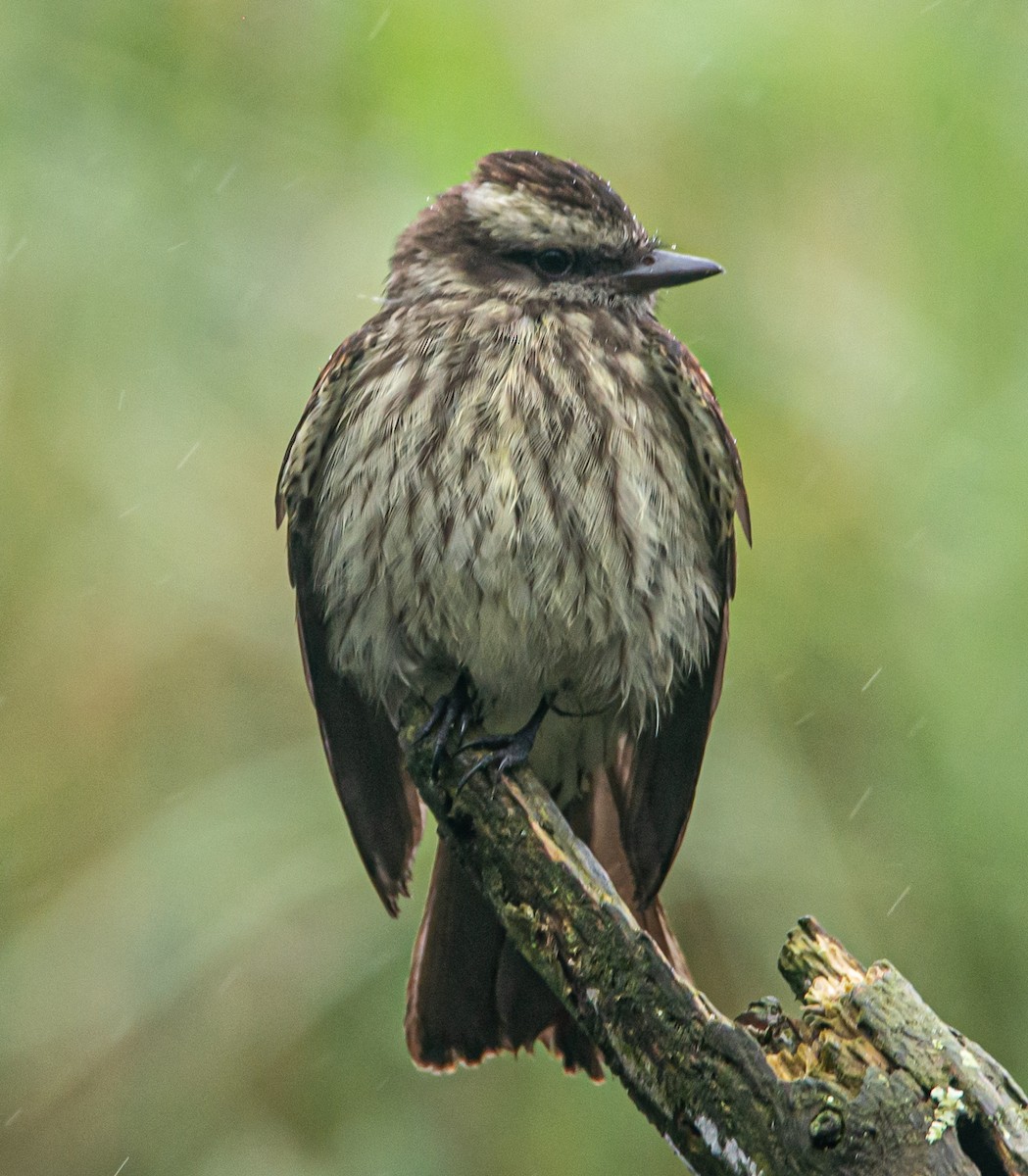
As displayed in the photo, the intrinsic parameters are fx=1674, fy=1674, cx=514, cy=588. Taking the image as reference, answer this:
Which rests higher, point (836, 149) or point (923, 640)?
point (836, 149)

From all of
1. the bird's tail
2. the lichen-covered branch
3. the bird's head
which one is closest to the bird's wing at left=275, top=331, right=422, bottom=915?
the bird's tail

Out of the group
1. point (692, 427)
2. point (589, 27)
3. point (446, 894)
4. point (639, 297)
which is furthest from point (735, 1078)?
point (589, 27)

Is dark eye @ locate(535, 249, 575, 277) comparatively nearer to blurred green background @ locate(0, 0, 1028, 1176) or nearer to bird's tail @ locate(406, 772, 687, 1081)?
blurred green background @ locate(0, 0, 1028, 1176)

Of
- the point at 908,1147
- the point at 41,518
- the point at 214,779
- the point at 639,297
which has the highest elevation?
the point at 41,518

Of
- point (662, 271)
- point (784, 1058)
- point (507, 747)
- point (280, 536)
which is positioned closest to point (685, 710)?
point (507, 747)

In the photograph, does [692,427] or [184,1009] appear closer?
[692,427]

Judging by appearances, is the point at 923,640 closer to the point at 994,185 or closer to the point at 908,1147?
the point at 994,185
